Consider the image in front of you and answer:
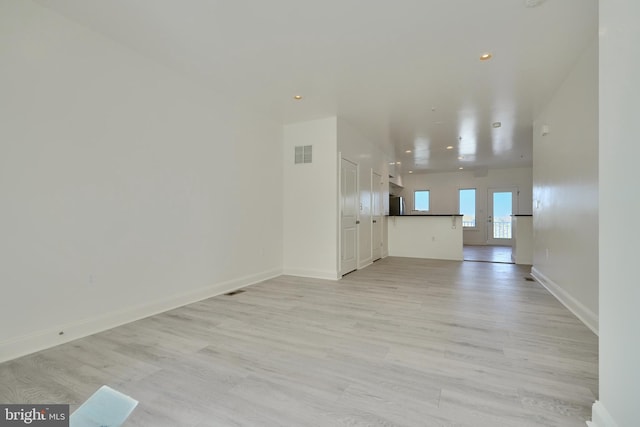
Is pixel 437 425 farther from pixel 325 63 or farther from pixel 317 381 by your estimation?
pixel 325 63

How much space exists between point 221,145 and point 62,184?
1881mm

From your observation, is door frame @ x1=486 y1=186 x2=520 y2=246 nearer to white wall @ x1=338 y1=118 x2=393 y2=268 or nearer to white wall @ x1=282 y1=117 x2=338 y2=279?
white wall @ x1=338 y1=118 x2=393 y2=268

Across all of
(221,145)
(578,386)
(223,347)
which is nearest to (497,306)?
(578,386)

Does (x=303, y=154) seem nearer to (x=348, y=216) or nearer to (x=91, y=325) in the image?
(x=348, y=216)

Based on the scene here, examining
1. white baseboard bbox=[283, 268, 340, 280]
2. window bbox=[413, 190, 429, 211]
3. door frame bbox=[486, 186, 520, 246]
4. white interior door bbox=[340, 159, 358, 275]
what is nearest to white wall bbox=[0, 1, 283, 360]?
white baseboard bbox=[283, 268, 340, 280]

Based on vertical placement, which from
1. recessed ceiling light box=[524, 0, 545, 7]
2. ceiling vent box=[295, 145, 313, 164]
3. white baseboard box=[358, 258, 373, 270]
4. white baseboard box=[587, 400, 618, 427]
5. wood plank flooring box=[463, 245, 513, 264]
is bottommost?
wood plank flooring box=[463, 245, 513, 264]

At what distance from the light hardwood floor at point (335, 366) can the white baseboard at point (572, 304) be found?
0.08 m

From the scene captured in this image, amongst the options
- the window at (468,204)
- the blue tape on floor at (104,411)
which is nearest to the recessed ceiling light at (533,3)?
the blue tape on floor at (104,411)

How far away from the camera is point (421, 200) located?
1178 cm

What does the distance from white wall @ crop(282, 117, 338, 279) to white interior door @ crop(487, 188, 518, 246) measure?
829 cm

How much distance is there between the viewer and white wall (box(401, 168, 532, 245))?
1016 cm

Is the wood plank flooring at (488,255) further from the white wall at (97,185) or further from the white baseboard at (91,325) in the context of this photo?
the white baseboard at (91,325)

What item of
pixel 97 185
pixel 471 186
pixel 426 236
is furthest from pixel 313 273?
pixel 471 186

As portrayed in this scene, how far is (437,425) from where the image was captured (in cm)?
143
